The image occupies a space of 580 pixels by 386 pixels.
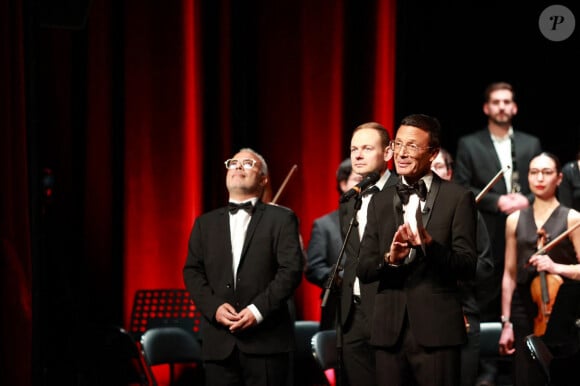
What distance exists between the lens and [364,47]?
6.25 meters

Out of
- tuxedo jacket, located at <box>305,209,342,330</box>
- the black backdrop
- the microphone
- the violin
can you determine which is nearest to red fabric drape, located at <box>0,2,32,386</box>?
tuxedo jacket, located at <box>305,209,342,330</box>

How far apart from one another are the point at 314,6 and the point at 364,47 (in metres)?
0.46

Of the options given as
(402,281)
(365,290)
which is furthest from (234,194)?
(402,281)

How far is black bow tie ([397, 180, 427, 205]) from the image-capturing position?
298 cm

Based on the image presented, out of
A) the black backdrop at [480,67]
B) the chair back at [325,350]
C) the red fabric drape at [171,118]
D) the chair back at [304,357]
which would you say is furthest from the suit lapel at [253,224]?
the black backdrop at [480,67]

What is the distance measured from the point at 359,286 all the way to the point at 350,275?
0.21 feet

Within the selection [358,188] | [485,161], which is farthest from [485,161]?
[358,188]

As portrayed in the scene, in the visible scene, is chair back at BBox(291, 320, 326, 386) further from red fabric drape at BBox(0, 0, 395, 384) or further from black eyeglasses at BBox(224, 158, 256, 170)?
black eyeglasses at BBox(224, 158, 256, 170)

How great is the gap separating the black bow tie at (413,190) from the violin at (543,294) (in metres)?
1.73

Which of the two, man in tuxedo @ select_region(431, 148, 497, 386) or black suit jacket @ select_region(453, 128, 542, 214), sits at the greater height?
black suit jacket @ select_region(453, 128, 542, 214)

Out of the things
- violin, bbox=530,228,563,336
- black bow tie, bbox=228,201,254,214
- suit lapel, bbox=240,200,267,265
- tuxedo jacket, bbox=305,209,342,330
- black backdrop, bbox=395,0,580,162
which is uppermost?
black backdrop, bbox=395,0,580,162

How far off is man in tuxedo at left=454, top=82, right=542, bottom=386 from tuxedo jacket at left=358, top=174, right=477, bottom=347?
2.45 metres

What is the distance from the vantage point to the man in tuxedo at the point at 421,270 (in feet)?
9.45

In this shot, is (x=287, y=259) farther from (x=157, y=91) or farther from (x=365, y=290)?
(x=157, y=91)
